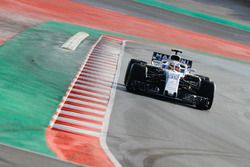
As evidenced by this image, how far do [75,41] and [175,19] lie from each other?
59.4 ft

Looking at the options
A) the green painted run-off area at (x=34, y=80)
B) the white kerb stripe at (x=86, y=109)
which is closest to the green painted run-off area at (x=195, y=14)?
the green painted run-off area at (x=34, y=80)

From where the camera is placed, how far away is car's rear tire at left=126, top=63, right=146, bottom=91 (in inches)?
770

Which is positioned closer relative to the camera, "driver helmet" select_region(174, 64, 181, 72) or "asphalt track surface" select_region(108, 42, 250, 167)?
"asphalt track surface" select_region(108, 42, 250, 167)

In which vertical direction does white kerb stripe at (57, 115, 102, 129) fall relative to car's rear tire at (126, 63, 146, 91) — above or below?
below

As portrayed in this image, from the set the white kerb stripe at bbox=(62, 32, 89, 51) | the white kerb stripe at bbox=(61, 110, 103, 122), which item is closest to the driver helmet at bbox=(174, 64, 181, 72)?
the white kerb stripe at bbox=(61, 110, 103, 122)

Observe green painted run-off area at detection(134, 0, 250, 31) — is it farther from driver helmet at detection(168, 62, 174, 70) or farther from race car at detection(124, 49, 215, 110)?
race car at detection(124, 49, 215, 110)

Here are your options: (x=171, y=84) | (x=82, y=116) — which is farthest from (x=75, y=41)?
(x=82, y=116)

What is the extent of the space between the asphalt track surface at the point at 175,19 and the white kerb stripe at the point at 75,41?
12.2 m

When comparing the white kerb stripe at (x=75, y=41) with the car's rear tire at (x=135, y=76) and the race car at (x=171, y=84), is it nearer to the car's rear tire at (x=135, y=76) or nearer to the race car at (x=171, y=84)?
the race car at (x=171, y=84)

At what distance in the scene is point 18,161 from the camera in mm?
10172

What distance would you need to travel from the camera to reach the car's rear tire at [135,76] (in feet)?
64.2

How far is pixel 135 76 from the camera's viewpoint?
19.6 m

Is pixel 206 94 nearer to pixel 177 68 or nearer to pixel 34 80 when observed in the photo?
pixel 177 68

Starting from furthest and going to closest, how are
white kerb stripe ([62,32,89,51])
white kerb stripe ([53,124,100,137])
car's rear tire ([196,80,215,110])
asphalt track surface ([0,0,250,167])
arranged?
white kerb stripe ([62,32,89,51])
car's rear tire ([196,80,215,110])
white kerb stripe ([53,124,100,137])
asphalt track surface ([0,0,250,167])
